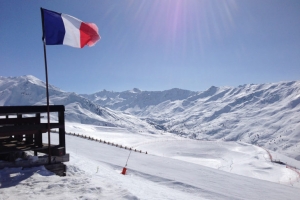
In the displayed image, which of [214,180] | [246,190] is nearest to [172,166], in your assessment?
[214,180]

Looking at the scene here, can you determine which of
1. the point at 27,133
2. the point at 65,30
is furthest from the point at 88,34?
the point at 27,133

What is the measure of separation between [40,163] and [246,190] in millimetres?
12225

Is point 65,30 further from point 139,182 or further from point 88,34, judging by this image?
point 139,182

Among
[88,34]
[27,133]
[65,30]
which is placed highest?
[88,34]

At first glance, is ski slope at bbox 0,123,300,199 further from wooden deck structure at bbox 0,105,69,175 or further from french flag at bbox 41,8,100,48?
french flag at bbox 41,8,100,48

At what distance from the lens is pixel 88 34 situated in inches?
458

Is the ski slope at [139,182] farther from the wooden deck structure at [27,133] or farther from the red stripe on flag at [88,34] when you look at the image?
the red stripe on flag at [88,34]

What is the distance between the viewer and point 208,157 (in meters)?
44.0

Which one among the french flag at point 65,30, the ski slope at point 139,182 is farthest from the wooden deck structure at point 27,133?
the french flag at point 65,30

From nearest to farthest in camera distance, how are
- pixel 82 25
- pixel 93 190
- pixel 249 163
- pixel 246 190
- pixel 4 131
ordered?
pixel 93 190
pixel 4 131
pixel 82 25
pixel 246 190
pixel 249 163

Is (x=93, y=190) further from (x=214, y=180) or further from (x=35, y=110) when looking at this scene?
(x=214, y=180)

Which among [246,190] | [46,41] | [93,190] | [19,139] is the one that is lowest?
[246,190]

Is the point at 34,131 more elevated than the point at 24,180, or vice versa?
the point at 34,131

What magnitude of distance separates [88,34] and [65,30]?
1.25 meters
